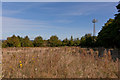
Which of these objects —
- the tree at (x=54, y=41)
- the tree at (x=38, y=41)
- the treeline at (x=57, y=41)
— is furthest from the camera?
the tree at (x=38, y=41)

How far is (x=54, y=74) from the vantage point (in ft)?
10.3

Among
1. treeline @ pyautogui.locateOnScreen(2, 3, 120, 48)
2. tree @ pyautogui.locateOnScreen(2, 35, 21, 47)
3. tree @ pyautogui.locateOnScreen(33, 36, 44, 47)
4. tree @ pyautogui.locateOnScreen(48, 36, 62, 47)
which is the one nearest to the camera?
treeline @ pyautogui.locateOnScreen(2, 3, 120, 48)

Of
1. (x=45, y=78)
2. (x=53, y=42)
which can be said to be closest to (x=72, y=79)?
(x=45, y=78)

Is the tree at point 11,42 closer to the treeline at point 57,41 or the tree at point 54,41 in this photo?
the treeline at point 57,41

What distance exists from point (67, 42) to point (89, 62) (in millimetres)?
14479

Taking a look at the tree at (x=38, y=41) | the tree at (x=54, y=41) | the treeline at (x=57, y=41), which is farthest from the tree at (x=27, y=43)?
the tree at (x=54, y=41)

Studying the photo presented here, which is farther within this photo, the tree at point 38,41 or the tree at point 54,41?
the tree at point 38,41

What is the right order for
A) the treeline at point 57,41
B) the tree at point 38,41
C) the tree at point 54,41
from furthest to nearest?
the tree at point 38,41 < the tree at point 54,41 < the treeline at point 57,41

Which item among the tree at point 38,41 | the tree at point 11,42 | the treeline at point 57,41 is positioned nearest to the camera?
the treeline at point 57,41

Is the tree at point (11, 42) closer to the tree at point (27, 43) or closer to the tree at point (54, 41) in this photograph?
the tree at point (27, 43)

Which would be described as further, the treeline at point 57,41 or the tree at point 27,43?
the tree at point 27,43

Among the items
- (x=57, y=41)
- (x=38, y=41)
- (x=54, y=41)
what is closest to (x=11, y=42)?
(x=38, y=41)

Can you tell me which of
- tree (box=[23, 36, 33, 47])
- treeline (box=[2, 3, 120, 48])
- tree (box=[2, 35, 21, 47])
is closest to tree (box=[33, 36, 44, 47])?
treeline (box=[2, 3, 120, 48])

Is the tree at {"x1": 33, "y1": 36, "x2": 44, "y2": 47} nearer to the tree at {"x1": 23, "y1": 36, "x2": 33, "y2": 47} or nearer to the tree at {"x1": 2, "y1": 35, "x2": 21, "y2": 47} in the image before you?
the tree at {"x1": 23, "y1": 36, "x2": 33, "y2": 47}
